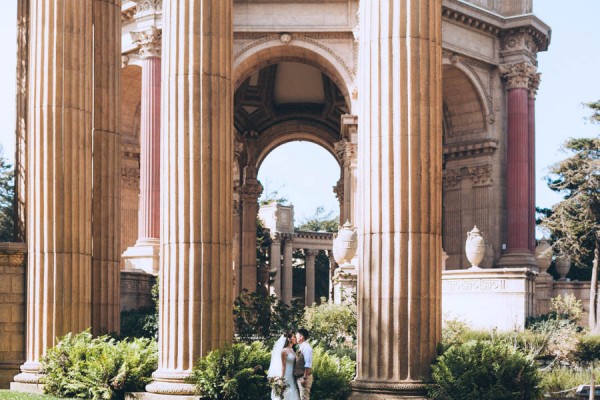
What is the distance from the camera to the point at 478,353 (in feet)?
50.8

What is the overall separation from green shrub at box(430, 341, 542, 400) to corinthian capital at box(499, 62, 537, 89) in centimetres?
3913

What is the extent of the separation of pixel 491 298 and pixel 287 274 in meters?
37.4

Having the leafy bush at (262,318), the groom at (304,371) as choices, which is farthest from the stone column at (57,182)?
the leafy bush at (262,318)

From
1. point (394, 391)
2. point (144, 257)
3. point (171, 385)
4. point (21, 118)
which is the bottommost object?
point (171, 385)

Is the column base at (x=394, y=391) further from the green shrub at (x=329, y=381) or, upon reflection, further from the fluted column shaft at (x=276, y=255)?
the fluted column shaft at (x=276, y=255)

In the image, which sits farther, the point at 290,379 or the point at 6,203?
the point at 6,203

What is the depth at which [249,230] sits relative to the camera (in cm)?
6206

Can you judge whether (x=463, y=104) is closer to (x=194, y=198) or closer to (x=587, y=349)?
(x=587, y=349)

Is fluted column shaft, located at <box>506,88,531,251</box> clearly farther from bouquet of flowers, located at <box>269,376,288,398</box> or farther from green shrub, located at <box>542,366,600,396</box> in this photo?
bouquet of flowers, located at <box>269,376,288,398</box>

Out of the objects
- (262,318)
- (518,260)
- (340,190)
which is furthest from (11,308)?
(340,190)

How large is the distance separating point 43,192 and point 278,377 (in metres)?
6.88

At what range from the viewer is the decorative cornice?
175ft

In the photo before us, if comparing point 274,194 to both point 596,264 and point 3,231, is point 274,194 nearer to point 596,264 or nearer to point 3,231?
point 3,231

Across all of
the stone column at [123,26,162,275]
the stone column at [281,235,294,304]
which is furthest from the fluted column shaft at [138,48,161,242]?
the stone column at [281,235,294,304]
